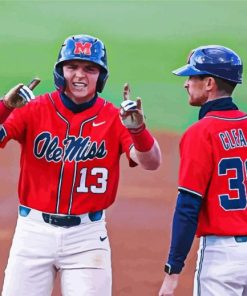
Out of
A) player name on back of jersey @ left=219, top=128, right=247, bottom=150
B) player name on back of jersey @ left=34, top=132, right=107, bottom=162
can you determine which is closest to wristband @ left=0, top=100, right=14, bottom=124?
player name on back of jersey @ left=34, top=132, right=107, bottom=162

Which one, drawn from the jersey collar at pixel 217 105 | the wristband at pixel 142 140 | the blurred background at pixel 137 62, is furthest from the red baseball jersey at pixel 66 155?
the blurred background at pixel 137 62

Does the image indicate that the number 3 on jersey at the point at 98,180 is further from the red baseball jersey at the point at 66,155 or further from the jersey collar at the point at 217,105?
the jersey collar at the point at 217,105

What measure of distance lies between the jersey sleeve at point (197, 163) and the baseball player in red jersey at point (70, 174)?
0.21 metres

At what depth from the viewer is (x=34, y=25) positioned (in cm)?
332

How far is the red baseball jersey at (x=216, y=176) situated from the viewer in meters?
2.05

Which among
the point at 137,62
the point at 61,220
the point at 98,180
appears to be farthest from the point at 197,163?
the point at 137,62

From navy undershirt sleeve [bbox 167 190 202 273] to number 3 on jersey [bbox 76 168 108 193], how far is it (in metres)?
0.39

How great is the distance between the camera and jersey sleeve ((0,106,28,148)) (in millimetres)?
2314

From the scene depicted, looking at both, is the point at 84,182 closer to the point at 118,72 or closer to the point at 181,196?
the point at 181,196

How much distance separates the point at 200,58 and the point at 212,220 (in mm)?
525

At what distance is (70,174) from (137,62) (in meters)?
1.12

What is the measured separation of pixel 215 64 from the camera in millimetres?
2189

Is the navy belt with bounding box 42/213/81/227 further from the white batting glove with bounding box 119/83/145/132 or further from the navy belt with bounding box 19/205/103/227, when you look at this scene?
the white batting glove with bounding box 119/83/145/132

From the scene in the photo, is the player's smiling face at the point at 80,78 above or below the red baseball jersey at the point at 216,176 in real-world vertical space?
above
